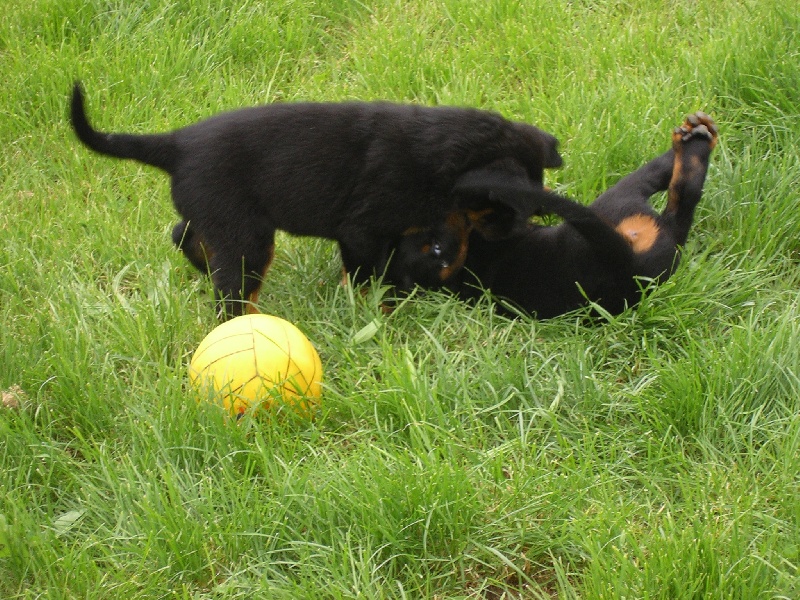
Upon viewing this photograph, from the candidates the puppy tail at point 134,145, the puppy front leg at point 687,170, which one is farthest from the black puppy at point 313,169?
the puppy front leg at point 687,170

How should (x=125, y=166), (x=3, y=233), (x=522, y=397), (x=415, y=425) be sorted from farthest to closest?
(x=125, y=166)
(x=3, y=233)
(x=522, y=397)
(x=415, y=425)

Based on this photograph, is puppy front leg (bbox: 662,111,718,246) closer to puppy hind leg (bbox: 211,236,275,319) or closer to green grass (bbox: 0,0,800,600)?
green grass (bbox: 0,0,800,600)

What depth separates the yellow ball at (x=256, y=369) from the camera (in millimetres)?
3051

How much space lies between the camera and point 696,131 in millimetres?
3791

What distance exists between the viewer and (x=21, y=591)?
2654 millimetres

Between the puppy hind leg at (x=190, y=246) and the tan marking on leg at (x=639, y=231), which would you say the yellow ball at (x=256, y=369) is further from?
the tan marking on leg at (x=639, y=231)

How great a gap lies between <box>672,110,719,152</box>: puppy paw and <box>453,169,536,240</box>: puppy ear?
27.6 inches

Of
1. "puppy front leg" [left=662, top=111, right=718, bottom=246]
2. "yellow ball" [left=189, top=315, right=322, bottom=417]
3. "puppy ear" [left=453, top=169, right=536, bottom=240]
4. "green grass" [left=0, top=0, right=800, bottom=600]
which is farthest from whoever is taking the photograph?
"puppy front leg" [left=662, top=111, right=718, bottom=246]

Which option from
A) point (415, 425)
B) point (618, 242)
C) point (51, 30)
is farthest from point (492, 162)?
point (51, 30)

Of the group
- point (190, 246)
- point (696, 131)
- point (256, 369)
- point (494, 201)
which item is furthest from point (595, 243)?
point (190, 246)

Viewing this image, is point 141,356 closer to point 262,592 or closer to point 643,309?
point 262,592

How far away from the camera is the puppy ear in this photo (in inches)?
136

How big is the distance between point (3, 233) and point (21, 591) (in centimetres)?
213

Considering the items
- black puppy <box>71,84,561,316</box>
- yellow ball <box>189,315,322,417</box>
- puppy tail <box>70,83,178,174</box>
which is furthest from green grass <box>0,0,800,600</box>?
puppy tail <box>70,83,178,174</box>
